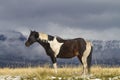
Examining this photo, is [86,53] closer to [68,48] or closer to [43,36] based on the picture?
[68,48]

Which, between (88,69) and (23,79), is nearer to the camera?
(23,79)

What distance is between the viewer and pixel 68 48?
90.0 feet

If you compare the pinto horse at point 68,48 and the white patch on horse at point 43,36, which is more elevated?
the white patch on horse at point 43,36

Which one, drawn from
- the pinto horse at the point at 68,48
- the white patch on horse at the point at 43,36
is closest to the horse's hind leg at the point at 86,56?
the pinto horse at the point at 68,48

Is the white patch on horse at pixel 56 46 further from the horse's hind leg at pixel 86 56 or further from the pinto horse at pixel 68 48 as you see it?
the horse's hind leg at pixel 86 56

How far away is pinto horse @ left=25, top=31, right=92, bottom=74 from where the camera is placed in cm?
2722

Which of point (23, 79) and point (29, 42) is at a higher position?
point (29, 42)

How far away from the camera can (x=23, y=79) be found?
23.7 meters

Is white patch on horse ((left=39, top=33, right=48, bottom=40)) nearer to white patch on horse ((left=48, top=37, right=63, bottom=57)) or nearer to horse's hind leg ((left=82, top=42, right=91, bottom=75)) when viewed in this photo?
white patch on horse ((left=48, top=37, right=63, bottom=57))

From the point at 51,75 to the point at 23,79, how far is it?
5.71 feet

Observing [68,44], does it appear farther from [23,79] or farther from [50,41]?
[23,79]

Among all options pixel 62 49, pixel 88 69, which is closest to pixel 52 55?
pixel 62 49

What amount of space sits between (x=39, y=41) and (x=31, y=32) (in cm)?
76

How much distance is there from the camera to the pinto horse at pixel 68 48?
1072 inches
